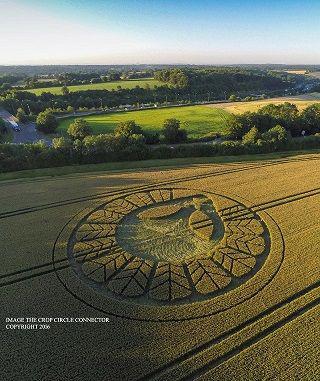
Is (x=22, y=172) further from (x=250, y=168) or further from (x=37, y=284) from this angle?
(x=250, y=168)

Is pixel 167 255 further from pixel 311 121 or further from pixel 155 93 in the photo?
pixel 155 93

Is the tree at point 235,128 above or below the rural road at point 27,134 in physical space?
above

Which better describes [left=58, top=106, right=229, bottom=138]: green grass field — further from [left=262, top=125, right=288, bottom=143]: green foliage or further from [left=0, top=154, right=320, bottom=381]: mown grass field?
[left=0, top=154, right=320, bottom=381]: mown grass field

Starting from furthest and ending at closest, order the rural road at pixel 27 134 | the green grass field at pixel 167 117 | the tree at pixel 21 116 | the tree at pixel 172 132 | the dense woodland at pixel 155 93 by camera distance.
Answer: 1. the dense woodland at pixel 155 93
2. the tree at pixel 21 116
3. the green grass field at pixel 167 117
4. the rural road at pixel 27 134
5. the tree at pixel 172 132

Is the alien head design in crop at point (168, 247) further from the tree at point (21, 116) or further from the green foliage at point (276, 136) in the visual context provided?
the tree at point (21, 116)

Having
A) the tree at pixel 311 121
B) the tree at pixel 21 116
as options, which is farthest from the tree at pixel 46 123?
the tree at pixel 311 121

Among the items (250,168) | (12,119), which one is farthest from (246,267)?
(12,119)

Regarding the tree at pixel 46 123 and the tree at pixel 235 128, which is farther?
the tree at pixel 46 123

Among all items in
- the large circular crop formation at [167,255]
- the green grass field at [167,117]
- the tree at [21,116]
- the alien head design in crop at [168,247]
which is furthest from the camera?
the tree at [21,116]

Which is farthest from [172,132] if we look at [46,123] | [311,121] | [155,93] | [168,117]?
[155,93]
